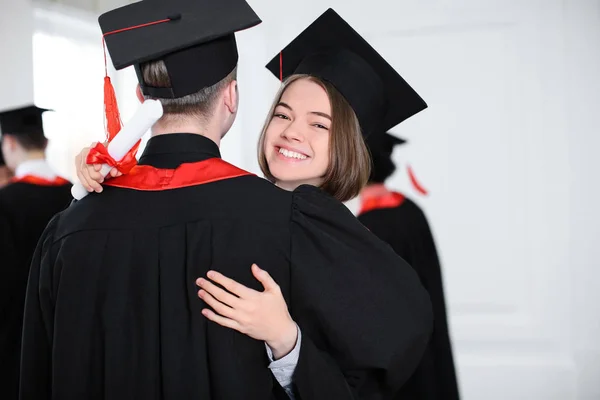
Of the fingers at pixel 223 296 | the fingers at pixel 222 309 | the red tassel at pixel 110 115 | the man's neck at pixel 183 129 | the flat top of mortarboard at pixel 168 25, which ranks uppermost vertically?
the flat top of mortarboard at pixel 168 25

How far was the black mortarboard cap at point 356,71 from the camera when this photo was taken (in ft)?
6.41

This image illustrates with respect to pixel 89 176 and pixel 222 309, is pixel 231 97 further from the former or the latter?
pixel 222 309

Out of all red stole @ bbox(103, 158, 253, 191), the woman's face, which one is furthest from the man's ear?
the woman's face

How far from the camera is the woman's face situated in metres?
1.84

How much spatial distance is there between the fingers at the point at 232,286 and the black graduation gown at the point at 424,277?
1252 mm

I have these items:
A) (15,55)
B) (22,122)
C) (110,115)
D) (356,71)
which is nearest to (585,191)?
(356,71)

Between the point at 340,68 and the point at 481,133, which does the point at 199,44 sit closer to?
the point at 340,68

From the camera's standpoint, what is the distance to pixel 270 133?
75.0 inches

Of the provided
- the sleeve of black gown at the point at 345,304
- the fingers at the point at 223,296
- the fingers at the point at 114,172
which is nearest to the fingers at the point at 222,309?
the fingers at the point at 223,296

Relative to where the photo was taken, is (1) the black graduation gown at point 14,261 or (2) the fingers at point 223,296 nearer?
(2) the fingers at point 223,296

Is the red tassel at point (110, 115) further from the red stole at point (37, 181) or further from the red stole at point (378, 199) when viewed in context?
the red stole at point (37, 181)

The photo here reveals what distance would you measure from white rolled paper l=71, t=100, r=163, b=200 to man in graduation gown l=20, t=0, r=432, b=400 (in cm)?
4

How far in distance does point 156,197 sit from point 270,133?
742mm

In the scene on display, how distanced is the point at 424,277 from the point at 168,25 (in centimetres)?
143
